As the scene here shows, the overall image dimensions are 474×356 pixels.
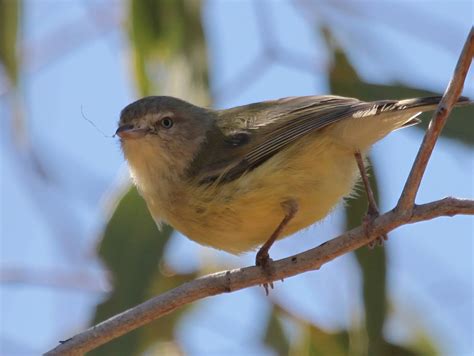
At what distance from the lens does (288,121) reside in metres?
A: 3.59

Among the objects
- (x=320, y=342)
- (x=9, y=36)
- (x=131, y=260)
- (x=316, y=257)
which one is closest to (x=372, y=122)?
(x=316, y=257)

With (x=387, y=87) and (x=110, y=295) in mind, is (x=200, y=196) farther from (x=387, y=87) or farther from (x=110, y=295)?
(x=387, y=87)

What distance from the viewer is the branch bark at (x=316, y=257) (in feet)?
8.62

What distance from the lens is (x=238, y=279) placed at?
291 centimetres

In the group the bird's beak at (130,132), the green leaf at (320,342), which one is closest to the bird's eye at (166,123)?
the bird's beak at (130,132)

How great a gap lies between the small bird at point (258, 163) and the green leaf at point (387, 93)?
0.14 metres

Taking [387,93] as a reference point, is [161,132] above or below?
below

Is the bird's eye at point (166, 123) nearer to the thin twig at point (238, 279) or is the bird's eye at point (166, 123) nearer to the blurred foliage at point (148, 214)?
the blurred foliage at point (148, 214)

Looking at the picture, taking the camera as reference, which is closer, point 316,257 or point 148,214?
point 316,257

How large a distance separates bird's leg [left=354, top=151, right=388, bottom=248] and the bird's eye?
2.79ft

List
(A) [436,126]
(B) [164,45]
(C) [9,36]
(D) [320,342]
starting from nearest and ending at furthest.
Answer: (A) [436,126] < (C) [9,36] < (D) [320,342] < (B) [164,45]

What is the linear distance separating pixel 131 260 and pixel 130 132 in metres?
0.53

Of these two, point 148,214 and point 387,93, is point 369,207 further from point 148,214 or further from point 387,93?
point 148,214

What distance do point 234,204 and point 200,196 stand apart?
17 centimetres
